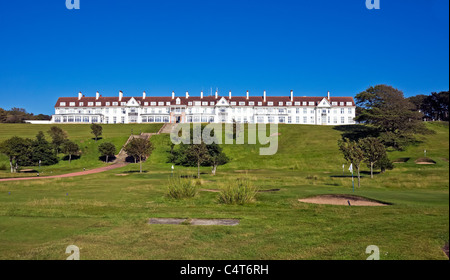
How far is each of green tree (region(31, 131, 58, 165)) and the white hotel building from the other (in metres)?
64.5

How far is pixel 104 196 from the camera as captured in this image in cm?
2408

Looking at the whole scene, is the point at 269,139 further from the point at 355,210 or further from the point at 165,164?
the point at 355,210

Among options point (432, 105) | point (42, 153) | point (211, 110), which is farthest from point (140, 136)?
point (432, 105)

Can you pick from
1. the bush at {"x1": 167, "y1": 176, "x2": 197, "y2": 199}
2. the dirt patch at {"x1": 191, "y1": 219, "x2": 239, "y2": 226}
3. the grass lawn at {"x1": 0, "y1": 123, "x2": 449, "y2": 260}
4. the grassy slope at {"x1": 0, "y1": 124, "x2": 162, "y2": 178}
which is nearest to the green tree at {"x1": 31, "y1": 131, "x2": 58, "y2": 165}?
the grassy slope at {"x1": 0, "y1": 124, "x2": 162, "y2": 178}

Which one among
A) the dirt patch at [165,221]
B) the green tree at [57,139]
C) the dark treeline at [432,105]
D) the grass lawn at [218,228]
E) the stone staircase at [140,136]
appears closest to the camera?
the grass lawn at [218,228]

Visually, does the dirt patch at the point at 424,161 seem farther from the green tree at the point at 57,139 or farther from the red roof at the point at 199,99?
the red roof at the point at 199,99

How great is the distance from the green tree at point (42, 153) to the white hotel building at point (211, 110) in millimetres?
64473

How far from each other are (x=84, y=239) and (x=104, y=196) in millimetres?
12524

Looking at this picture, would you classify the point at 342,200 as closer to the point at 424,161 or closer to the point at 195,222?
the point at 195,222

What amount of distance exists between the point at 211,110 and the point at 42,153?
7332 cm

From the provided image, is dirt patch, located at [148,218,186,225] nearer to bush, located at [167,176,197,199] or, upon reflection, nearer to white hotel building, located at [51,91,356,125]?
bush, located at [167,176,197,199]

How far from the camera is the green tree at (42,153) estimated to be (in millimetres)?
63531

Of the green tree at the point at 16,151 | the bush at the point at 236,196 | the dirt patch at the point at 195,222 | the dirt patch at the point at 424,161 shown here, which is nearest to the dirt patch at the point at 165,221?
the dirt patch at the point at 195,222

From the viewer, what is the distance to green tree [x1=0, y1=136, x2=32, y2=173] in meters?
56.8
